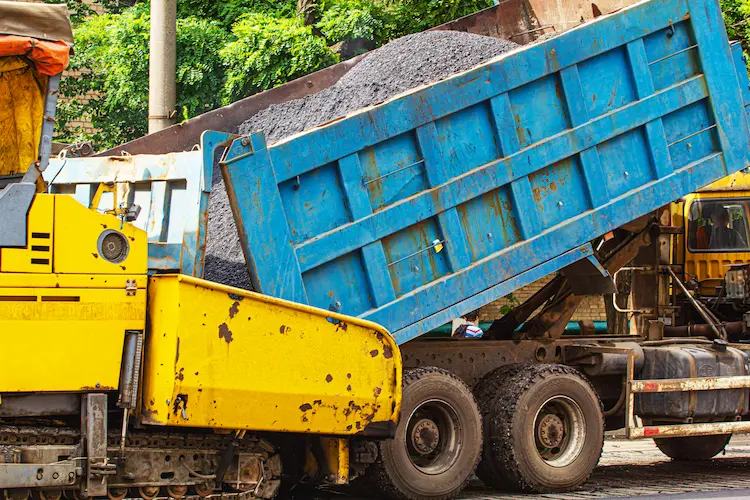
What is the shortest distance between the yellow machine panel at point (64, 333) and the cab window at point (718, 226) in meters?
6.11

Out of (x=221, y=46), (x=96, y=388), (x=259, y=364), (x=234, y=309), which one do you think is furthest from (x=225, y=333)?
(x=221, y=46)

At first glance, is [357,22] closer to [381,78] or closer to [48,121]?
[381,78]

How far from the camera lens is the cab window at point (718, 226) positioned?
10.3m

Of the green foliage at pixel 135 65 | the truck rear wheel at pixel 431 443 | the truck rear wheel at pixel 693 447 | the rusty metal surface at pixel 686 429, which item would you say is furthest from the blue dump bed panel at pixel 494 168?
the green foliage at pixel 135 65

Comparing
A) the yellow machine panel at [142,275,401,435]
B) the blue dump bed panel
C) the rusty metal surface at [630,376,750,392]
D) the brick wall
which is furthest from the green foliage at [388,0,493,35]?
the yellow machine panel at [142,275,401,435]

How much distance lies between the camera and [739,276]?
9.98m

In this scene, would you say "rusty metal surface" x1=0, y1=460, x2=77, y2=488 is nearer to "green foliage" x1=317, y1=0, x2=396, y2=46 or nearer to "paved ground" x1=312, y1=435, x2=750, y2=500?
"paved ground" x1=312, y1=435, x2=750, y2=500

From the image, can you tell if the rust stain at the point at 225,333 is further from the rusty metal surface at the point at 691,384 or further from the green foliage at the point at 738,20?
the green foliage at the point at 738,20

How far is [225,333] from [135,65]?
8322 mm

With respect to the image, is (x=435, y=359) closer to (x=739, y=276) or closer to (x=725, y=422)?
(x=725, y=422)

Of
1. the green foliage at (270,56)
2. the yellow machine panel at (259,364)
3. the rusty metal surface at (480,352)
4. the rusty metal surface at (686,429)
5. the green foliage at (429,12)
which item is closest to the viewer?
the yellow machine panel at (259,364)

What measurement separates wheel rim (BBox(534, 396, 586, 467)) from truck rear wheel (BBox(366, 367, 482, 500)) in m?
0.62

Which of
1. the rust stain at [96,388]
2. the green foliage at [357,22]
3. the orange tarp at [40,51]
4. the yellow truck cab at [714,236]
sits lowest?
the rust stain at [96,388]

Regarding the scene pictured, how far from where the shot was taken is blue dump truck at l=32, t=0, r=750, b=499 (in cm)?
697
